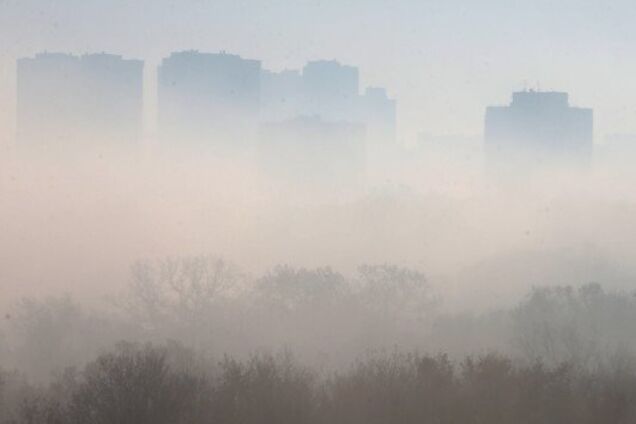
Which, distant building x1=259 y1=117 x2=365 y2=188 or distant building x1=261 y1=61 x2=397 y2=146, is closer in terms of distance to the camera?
distant building x1=259 y1=117 x2=365 y2=188

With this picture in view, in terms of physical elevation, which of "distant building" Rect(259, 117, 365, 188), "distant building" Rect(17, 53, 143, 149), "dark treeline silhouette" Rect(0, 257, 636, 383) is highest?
"distant building" Rect(17, 53, 143, 149)

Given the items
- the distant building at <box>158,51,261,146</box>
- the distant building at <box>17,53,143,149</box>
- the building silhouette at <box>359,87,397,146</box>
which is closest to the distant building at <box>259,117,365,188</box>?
the distant building at <box>158,51,261,146</box>

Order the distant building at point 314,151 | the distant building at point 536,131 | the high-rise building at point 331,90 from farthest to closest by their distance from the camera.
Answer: the high-rise building at point 331,90 < the distant building at point 536,131 < the distant building at point 314,151

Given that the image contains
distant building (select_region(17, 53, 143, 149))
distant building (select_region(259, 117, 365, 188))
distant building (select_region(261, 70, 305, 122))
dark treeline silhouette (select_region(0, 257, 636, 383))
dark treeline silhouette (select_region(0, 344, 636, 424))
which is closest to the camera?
dark treeline silhouette (select_region(0, 344, 636, 424))

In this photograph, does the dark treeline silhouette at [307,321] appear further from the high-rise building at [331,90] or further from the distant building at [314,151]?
the high-rise building at [331,90]

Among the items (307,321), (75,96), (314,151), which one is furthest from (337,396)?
(314,151)

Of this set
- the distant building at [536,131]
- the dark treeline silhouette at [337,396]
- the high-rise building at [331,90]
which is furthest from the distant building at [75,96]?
the dark treeline silhouette at [337,396]

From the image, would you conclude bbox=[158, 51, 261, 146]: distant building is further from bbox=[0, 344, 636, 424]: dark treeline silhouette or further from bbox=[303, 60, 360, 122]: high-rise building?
bbox=[0, 344, 636, 424]: dark treeline silhouette

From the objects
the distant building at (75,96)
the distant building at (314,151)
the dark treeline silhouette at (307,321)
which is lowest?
the dark treeline silhouette at (307,321)
